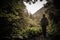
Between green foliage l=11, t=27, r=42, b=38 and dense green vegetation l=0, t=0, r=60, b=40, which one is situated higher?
dense green vegetation l=0, t=0, r=60, b=40

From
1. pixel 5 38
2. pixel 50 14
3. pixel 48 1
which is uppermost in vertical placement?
pixel 48 1

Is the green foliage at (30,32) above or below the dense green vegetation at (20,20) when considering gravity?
below

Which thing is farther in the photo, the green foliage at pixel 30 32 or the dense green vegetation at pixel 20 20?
the green foliage at pixel 30 32

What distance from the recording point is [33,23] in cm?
Result: 1184

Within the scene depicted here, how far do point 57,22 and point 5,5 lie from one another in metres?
2.90

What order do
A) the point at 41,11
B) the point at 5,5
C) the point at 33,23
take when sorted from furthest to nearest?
1. the point at 41,11
2. the point at 33,23
3. the point at 5,5

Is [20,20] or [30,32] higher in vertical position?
[20,20]

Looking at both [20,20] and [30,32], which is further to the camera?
[20,20]

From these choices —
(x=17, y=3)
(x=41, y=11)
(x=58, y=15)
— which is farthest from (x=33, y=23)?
(x=58, y=15)

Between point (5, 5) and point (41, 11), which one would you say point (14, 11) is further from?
point (41, 11)

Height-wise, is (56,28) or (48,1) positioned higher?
(48,1)

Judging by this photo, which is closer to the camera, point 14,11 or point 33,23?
point 14,11

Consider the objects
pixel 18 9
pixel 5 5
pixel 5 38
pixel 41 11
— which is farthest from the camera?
pixel 41 11

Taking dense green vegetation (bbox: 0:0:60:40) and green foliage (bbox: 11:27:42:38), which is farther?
green foliage (bbox: 11:27:42:38)
